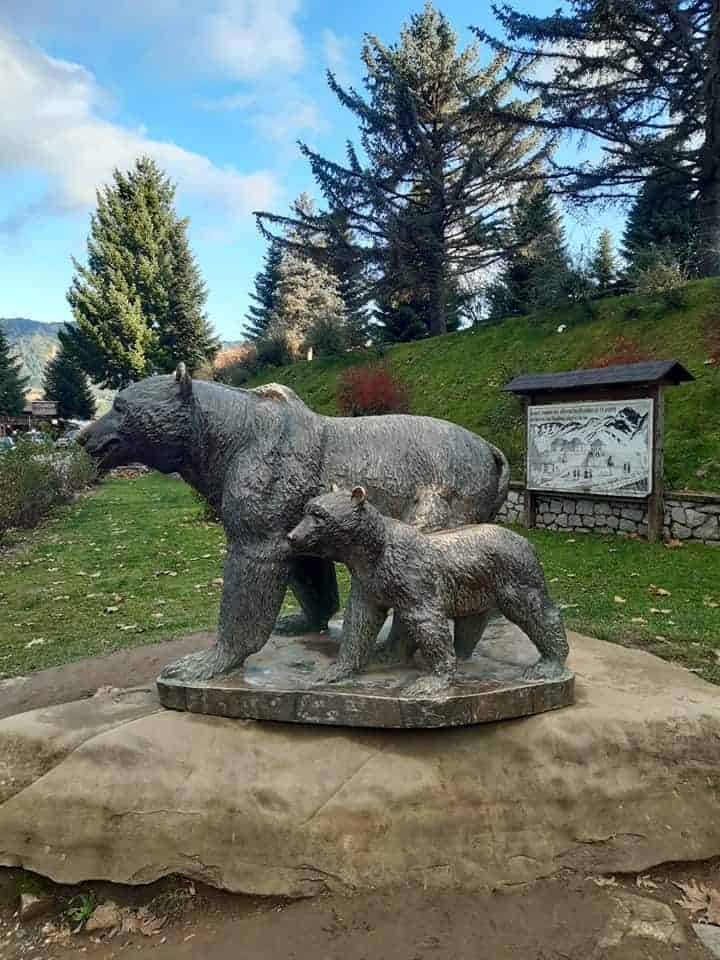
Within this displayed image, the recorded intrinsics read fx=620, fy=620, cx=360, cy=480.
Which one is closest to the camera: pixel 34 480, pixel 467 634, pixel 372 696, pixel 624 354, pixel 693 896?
pixel 693 896

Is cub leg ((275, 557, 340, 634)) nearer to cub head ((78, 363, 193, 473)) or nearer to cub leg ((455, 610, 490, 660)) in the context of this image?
cub leg ((455, 610, 490, 660))

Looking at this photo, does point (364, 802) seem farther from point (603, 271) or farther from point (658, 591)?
point (603, 271)

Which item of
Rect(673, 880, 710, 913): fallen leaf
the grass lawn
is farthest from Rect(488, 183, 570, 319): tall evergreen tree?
Rect(673, 880, 710, 913): fallen leaf

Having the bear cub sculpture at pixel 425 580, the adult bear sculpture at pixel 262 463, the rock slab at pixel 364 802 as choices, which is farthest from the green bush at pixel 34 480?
the bear cub sculpture at pixel 425 580

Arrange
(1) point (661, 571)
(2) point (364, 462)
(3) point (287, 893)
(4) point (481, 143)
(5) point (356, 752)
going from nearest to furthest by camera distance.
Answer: (3) point (287, 893) → (5) point (356, 752) → (2) point (364, 462) → (1) point (661, 571) → (4) point (481, 143)

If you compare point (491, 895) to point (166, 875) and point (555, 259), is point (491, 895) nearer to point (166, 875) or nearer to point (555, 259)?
point (166, 875)

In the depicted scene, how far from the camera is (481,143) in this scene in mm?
20469

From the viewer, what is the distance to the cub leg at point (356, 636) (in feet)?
9.53

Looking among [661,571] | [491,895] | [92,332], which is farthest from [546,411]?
[92,332]

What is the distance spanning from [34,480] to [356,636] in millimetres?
12150

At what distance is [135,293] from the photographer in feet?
110

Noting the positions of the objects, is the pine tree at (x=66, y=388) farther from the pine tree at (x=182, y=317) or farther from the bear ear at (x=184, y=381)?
the bear ear at (x=184, y=381)

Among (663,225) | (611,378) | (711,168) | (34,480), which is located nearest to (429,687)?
(611,378)

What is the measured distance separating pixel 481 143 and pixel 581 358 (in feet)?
31.5
